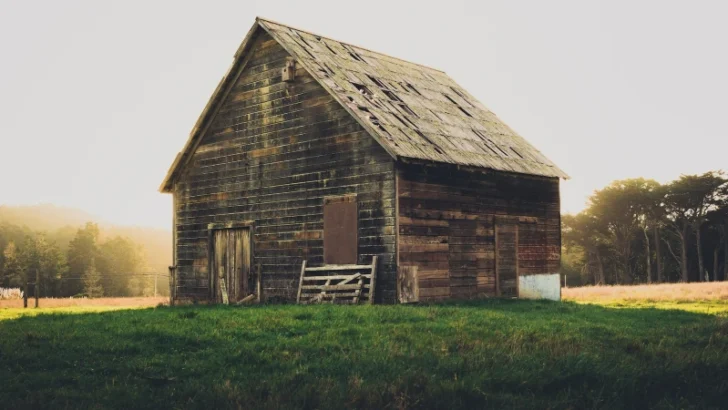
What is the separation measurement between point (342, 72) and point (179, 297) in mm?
8895

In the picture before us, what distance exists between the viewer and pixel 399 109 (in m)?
22.5

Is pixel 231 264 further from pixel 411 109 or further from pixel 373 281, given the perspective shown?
pixel 411 109

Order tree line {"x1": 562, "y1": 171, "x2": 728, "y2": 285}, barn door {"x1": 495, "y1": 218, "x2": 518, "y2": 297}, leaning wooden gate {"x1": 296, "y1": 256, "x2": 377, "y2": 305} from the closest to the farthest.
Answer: leaning wooden gate {"x1": 296, "y1": 256, "x2": 377, "y2": 305}, barn door {"x1": 495, "y1": 218, "x2": 518, "y2": 297}, tree line {"x1": 562, "y1": 171, "x2": 728, "y2": 285}

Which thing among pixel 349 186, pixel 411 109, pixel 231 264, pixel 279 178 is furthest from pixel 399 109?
pixel 231 264

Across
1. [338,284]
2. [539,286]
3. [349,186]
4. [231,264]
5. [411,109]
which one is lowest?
[539,286]

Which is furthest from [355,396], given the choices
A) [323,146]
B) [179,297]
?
[179,297]

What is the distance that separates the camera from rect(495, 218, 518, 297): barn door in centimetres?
2294

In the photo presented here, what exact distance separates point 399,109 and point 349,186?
3312mm

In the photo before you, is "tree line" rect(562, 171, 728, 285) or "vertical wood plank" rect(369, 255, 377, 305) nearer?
"vertical wood plank" rect(369, 255, 377, 305)

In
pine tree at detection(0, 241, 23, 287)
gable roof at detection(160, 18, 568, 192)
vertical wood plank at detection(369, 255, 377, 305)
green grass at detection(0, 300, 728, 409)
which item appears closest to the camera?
green grass at detection(0, 300, 728, 409)

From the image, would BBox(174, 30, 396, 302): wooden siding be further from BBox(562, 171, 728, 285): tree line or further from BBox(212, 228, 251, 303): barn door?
BBox(562, 171, 728, 285): tree line

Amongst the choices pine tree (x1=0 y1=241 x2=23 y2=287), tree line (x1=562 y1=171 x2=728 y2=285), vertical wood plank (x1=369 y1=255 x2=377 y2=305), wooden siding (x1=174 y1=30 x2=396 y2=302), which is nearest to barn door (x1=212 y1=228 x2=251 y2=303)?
wooden siding (x1=174 y1=30 x2=396 y2=302)

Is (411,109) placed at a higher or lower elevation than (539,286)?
higher

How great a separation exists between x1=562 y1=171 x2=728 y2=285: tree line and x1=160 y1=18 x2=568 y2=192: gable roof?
36074 mm
